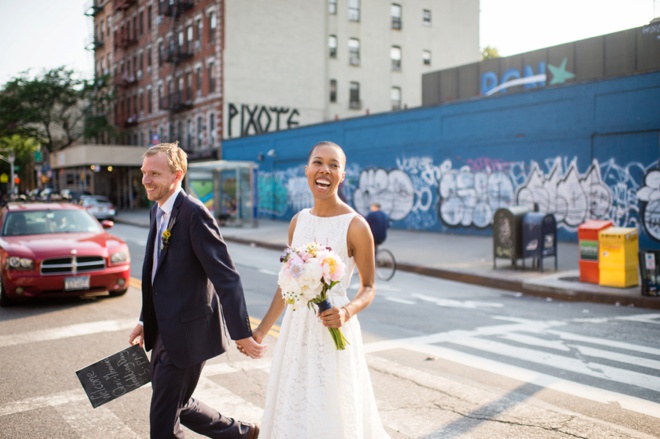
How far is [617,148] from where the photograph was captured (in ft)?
54.0

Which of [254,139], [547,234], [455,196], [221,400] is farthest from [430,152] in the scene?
[221,400]

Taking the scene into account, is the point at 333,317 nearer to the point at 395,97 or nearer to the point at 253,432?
the point at 253,432

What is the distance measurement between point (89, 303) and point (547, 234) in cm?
952

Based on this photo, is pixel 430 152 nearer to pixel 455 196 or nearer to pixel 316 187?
pixel 455 196

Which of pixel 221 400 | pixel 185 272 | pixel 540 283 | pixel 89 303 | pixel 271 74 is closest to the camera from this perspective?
pixel 185 272

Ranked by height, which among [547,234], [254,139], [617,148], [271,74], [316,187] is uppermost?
[271,74]

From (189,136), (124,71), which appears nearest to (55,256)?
(189,136)

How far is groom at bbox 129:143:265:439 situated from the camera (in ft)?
10.2

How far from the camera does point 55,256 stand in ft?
27.5

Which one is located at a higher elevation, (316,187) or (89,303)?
(316,187)

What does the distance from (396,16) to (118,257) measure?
3950 cm

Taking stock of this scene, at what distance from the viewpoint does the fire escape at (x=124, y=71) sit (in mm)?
50456

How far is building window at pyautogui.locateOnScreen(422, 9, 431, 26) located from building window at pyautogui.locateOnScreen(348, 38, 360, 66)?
21.8 ft

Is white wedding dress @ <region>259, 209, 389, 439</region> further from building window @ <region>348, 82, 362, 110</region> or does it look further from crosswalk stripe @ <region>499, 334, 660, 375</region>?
building window @ <region>348, 82, 362, 110</region>
